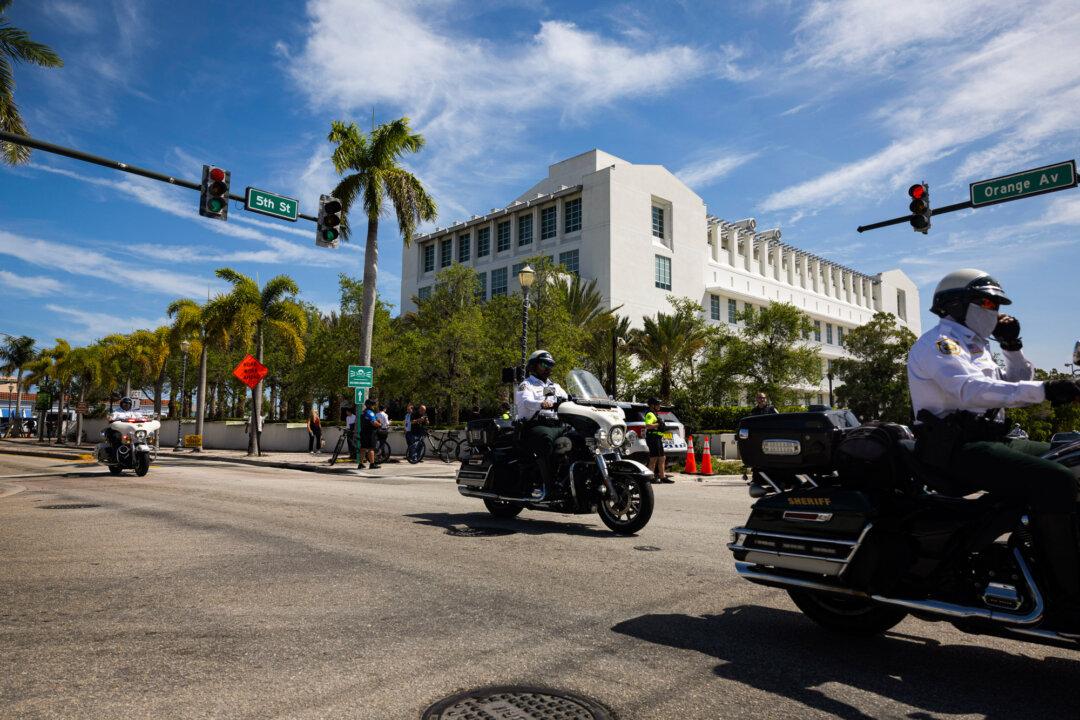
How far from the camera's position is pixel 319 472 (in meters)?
19.2

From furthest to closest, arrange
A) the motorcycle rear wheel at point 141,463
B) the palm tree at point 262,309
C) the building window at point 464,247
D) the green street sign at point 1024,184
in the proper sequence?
the building window at point 464,247 → the palm tree at point 262,309 → the motorcycle rear wheel at point 141,463 → the green street sign at point 1024,184

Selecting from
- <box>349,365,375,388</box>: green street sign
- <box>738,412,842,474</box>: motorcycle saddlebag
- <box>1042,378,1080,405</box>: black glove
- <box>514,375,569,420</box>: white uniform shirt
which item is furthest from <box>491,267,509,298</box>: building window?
<box>1042,378,1080,405</box>: black glove

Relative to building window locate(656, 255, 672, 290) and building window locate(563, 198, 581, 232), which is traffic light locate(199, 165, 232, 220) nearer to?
building window locate(563, 198, 581, 232)

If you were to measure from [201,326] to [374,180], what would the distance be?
1538cm

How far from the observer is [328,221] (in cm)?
1527

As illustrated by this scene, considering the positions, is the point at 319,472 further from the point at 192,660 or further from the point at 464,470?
the point at 192,660

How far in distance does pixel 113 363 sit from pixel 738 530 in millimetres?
55511

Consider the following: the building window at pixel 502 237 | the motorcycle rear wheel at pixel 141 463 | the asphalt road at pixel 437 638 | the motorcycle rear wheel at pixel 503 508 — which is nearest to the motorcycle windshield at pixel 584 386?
the motorcycle rear wheel at pixel 503 508

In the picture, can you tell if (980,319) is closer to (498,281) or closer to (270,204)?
(270,204)

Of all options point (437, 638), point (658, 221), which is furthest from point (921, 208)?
point (658, 221)

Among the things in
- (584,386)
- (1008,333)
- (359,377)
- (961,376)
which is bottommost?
(961,376)

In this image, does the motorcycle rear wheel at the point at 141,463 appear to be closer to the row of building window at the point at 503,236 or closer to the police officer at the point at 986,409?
the police officer at the point at 986,409

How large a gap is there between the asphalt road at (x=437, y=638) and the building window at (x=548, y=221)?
48.0 meters

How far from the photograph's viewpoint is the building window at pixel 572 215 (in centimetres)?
5203
